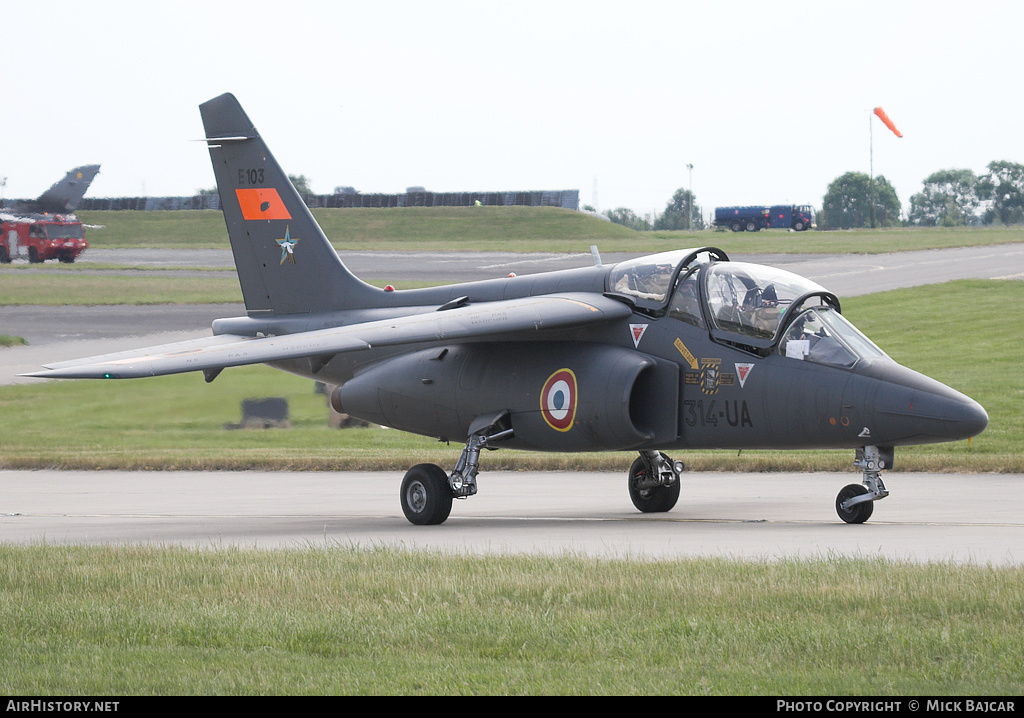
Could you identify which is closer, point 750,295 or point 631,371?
point 750,295

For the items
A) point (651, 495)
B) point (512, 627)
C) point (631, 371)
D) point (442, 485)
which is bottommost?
point (651, 495)

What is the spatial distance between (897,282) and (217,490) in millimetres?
30827

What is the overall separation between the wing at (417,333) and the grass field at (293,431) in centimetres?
794

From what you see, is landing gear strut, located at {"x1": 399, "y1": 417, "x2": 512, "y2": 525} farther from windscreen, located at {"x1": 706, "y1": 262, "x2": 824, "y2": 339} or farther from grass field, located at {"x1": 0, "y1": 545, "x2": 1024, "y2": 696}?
grass field, located at {"x1": 0, "y1": 545, "x2": 1024, "y2": 696}

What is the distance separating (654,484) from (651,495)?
19cm

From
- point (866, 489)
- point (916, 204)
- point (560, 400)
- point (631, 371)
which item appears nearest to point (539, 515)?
point (560, 400)

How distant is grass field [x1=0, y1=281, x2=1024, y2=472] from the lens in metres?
22.4

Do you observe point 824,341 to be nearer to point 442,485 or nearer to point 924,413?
point 924,413

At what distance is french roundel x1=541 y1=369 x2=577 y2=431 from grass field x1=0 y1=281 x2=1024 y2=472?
25.2 ft

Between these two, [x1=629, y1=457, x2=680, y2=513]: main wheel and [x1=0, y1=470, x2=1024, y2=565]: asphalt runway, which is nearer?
[x1=0, y1=470, x2=1024, y2=565]: asphalt runway

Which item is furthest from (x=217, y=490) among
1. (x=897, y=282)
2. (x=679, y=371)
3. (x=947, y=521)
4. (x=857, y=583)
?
(x=897, y=282)

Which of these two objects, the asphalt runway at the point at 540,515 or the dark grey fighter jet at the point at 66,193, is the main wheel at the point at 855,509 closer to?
the asphalt runway at the point at 540,515

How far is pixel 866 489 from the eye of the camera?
13.2m

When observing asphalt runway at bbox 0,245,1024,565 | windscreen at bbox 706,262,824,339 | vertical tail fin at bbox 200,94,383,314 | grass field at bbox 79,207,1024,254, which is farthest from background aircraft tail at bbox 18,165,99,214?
windscreen at bbox 706,262,824,339
